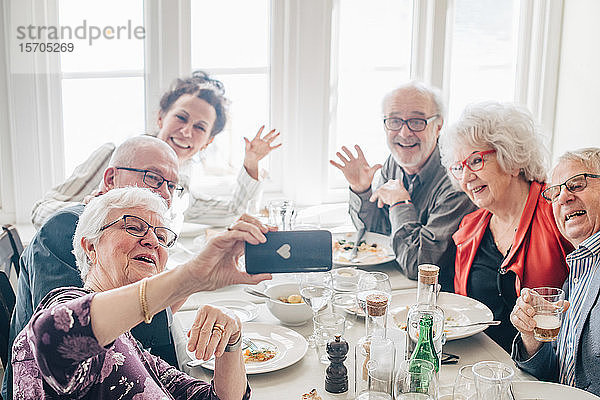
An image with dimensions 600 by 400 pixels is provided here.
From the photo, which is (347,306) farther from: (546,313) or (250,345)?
(546,313)

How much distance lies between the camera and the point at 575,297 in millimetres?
1828

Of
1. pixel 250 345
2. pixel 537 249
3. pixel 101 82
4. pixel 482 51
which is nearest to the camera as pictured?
pixel 250 345

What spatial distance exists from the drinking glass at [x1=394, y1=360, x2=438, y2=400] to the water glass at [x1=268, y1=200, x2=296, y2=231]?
4.39 feet

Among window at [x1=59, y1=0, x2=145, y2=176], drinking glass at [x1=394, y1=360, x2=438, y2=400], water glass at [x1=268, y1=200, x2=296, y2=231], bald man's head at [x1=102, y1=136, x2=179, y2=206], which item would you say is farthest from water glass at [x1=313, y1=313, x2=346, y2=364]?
window at [x1=59, y1=0, x2=145, y2=176]

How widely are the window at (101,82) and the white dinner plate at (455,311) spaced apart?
65.5 inches

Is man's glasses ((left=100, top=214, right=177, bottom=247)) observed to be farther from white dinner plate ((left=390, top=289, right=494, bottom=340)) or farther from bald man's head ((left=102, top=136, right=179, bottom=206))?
white dinner plate ((left=390, top=289, right=494, bottom=340))

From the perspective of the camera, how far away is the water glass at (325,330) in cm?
187

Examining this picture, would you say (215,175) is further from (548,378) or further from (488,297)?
(548,378)

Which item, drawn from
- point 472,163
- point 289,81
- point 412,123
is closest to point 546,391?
point 472,163

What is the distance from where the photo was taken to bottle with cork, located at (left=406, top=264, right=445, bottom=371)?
164 cm

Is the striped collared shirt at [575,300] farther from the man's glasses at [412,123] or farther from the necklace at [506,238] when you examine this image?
the man's glasses at [412,123]

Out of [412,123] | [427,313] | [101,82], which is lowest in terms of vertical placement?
[427,313]

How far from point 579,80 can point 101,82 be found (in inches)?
96.6

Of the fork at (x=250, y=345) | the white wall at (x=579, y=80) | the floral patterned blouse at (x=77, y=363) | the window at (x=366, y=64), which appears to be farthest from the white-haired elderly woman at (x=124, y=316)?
the white wall at (x=579, y=80)
